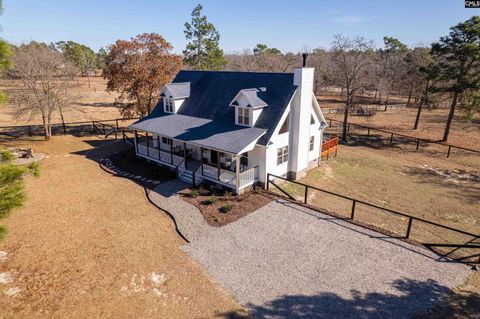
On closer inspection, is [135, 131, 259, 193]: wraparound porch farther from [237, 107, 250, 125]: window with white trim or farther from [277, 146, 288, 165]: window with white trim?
[237, 107, 250, 125]: window with white trim

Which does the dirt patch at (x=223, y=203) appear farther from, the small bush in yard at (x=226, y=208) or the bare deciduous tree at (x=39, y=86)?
the bare deciduous tree at (x=39, y=86)

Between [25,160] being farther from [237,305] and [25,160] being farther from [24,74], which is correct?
[237,305]

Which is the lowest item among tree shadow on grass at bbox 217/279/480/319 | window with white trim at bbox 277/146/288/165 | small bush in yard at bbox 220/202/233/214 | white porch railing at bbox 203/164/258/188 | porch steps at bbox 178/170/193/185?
tree shadow on grass at bbox 217/279/480/319

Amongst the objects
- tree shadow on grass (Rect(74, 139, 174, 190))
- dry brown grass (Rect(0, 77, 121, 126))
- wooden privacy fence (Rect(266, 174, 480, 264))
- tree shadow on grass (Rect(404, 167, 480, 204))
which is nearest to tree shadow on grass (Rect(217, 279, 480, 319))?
wooden privacy fence (Rect(266, 174, 480, 264))

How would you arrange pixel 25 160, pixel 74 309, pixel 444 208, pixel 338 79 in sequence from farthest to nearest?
pixel 338 79 → pixel 25 160 → pixel 444 208 → pixel 74 309

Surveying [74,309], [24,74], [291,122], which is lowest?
[74,309]

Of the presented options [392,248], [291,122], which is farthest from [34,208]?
[392,248]
